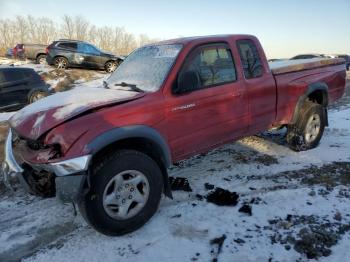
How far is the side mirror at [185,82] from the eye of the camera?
12.8ft

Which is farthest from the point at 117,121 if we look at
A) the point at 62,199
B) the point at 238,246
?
the point at 238,246

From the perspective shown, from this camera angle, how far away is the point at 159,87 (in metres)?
3.92

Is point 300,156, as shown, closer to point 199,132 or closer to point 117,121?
point 199,132

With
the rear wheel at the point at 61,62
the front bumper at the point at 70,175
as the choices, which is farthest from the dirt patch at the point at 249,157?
the rear wheel at the point at 61,62

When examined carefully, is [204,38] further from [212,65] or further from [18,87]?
[18,87]

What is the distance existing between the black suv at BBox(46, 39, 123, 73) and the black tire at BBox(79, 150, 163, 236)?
16.3 metres

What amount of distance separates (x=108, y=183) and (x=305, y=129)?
12.6ft

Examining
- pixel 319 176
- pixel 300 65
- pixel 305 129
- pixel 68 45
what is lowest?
pixel 319 176

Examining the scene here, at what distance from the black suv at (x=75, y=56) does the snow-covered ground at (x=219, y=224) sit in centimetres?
1494

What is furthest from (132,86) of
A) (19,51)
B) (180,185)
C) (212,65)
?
(19,51)

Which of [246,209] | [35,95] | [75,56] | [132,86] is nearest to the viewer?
[246,209]

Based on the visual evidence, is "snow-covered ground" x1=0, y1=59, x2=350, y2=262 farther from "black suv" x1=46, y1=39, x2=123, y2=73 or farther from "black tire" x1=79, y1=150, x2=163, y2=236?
"black suv" x1=46, y1=39, x2=123, y2=73

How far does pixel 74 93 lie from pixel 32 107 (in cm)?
52

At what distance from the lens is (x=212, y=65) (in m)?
4.45
